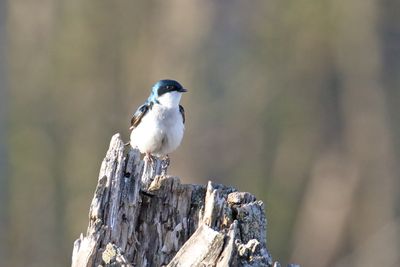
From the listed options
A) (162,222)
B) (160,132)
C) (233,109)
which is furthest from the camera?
(233,109)

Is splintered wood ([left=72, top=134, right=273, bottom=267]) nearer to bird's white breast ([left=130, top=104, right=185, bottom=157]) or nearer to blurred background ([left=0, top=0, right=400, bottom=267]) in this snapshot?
bird's white breast ([left=130, top=104, right=185, bottom=157])

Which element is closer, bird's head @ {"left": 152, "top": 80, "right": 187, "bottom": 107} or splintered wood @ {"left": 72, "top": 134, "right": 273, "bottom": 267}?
splintered wood @ {"left": 72, "top": 134, "right": 273, "bottom": 267}

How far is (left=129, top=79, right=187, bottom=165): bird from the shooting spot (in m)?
6.99

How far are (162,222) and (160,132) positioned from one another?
1.99 metres

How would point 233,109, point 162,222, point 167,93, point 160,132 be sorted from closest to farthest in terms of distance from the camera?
point 162,222
point 160,132
point 167,93
point 233,109

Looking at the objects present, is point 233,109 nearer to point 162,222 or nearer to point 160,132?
point 160,132

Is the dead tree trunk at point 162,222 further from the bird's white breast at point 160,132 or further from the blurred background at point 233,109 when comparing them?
the blurred background at point 233,109

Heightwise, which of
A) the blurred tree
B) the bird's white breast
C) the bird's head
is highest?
the bird's head

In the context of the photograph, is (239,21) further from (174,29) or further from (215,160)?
(215,160)

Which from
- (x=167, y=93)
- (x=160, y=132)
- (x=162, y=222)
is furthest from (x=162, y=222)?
(x=167, y=93)

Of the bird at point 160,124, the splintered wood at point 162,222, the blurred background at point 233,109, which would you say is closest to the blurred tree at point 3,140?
the blurred background at point 233,109

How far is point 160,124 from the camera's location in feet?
23.0

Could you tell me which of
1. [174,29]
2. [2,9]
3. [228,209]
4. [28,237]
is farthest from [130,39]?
[228,209]

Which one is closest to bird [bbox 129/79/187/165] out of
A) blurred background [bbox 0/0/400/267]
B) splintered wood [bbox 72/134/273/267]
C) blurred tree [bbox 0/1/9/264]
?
splintered wood [bbox 72/134/273/267]
